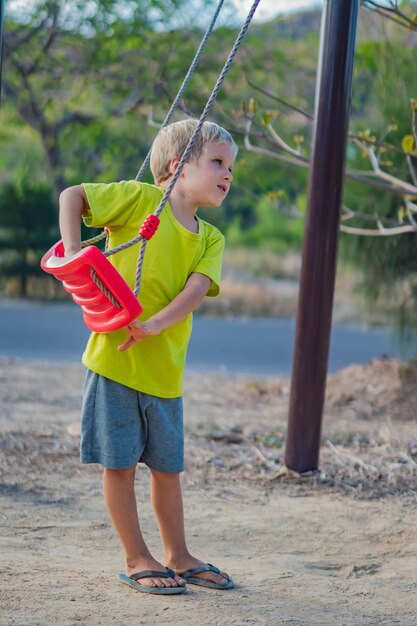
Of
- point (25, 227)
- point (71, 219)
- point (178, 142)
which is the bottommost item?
point (71, 219)

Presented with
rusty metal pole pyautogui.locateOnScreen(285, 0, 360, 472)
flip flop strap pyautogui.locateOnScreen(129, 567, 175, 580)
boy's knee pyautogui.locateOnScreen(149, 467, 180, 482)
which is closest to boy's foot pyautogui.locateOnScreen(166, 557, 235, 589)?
flip flop strap pyautogui.locateOnScreen(129, 567, 175, 580)

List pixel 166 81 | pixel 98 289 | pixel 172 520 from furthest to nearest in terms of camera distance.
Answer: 1. pixel 166 81
2. pixel 172 520
3. pixel 98 289

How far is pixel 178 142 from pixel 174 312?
0.54 meters

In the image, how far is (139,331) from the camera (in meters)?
2.67

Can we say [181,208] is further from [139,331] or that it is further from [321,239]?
[321,239]

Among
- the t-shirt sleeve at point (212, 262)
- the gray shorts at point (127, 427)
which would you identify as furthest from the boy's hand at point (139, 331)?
the t-shirt sleeve at point (212, 262)

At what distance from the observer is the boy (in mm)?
2797

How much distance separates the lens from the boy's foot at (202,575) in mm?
2916

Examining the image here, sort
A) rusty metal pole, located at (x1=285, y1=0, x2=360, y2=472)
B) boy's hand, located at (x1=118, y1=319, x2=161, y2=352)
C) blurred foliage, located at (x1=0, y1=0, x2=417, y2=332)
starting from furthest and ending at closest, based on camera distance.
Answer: blurred foliage, located at (x1=0, y1=0, x2=417, y2=332), rusty metal pole, located at (x1=285, y1=0, x2=360, y2=472), boy's hand, located at (x1=118, y1=319, x2=161, y2=352)

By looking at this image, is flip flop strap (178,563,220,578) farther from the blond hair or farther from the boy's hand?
the blond hair

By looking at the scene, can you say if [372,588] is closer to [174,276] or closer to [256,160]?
[174,276]

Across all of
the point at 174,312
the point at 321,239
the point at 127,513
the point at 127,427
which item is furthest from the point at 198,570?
the point at 321,239

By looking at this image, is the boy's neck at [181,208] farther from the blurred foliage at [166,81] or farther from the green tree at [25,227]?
the green tree at [25,227]

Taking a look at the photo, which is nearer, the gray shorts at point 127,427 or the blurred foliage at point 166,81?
the gray shorts at point 127,427
